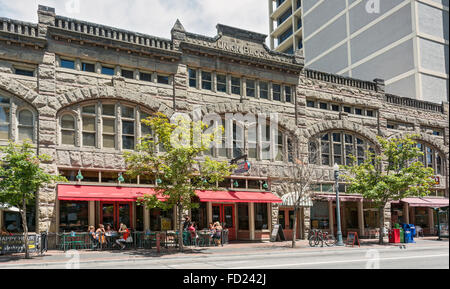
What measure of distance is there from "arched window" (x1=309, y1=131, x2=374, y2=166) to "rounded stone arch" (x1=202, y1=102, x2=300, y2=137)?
191 centimetres

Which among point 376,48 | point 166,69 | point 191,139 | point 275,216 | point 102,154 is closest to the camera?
point 191,139

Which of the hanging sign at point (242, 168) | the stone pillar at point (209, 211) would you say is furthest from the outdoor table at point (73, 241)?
the hanging sign at point (242, 168)

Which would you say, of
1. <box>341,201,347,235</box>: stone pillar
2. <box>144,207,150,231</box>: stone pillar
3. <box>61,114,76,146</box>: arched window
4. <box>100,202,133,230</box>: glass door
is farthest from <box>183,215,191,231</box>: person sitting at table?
<box>341,201,347,235</box>: stone pillar

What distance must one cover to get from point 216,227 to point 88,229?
21.7 feet

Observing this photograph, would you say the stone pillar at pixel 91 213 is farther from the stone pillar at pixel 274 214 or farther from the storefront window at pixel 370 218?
the storefront window at pixel 370 218

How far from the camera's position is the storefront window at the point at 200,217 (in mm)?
25844

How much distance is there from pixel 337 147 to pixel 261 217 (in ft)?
27.4

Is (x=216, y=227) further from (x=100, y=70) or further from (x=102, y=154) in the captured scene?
(x=100, y=70)

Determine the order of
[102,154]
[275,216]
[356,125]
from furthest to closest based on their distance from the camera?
[356,125] < [275,216] < [102,154]

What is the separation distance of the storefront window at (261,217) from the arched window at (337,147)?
16.7 ft

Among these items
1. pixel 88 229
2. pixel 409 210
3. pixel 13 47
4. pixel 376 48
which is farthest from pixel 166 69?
pixel 376 48

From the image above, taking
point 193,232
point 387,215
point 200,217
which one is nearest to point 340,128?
point 387,215

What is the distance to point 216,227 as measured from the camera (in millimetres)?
23625

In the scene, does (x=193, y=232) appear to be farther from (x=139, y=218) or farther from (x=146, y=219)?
(x=139, y=218)
